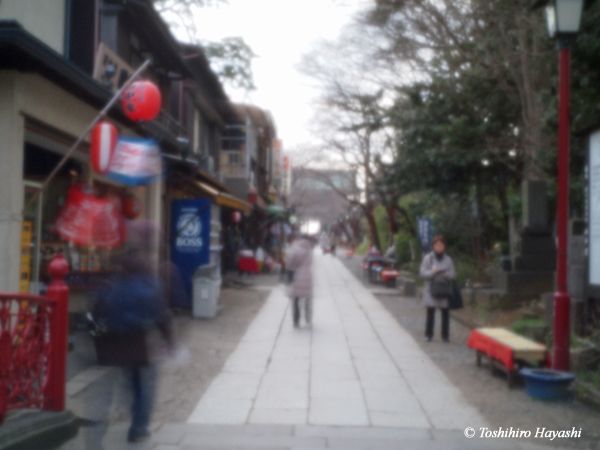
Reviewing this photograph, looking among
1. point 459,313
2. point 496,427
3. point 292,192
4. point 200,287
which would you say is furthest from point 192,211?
point 292,192

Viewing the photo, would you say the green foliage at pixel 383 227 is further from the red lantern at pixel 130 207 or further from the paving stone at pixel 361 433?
the paving stone at pixel 361 433

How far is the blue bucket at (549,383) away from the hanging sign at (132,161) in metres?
5.37

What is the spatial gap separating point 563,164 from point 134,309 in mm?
5245

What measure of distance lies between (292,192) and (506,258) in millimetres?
58693

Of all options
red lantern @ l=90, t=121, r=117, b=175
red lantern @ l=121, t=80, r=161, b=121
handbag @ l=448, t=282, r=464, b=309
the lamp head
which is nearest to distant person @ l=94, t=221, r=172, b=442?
red lantern @ l=90, t=121, r=117, b=175

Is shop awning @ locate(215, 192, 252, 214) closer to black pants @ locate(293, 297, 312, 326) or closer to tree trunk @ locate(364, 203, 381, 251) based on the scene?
black pants @ locate(293, 297, 312, 326)

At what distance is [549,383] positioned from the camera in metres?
7.27

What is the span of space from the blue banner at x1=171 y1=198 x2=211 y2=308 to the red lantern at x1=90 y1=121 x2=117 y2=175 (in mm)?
6252

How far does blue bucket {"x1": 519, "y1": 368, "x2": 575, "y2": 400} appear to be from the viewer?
7266mm

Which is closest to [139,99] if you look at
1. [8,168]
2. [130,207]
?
[8,168]

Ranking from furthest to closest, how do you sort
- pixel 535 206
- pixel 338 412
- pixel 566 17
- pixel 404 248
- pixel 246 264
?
pixel 404 248 < pixel 246 264 < pixel 535 206 < pixel 566 17 < pixel 338 412

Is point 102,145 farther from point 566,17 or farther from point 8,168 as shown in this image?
point 566,17

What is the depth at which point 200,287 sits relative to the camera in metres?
13.7

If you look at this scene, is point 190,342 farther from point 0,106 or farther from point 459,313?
point 459,313
